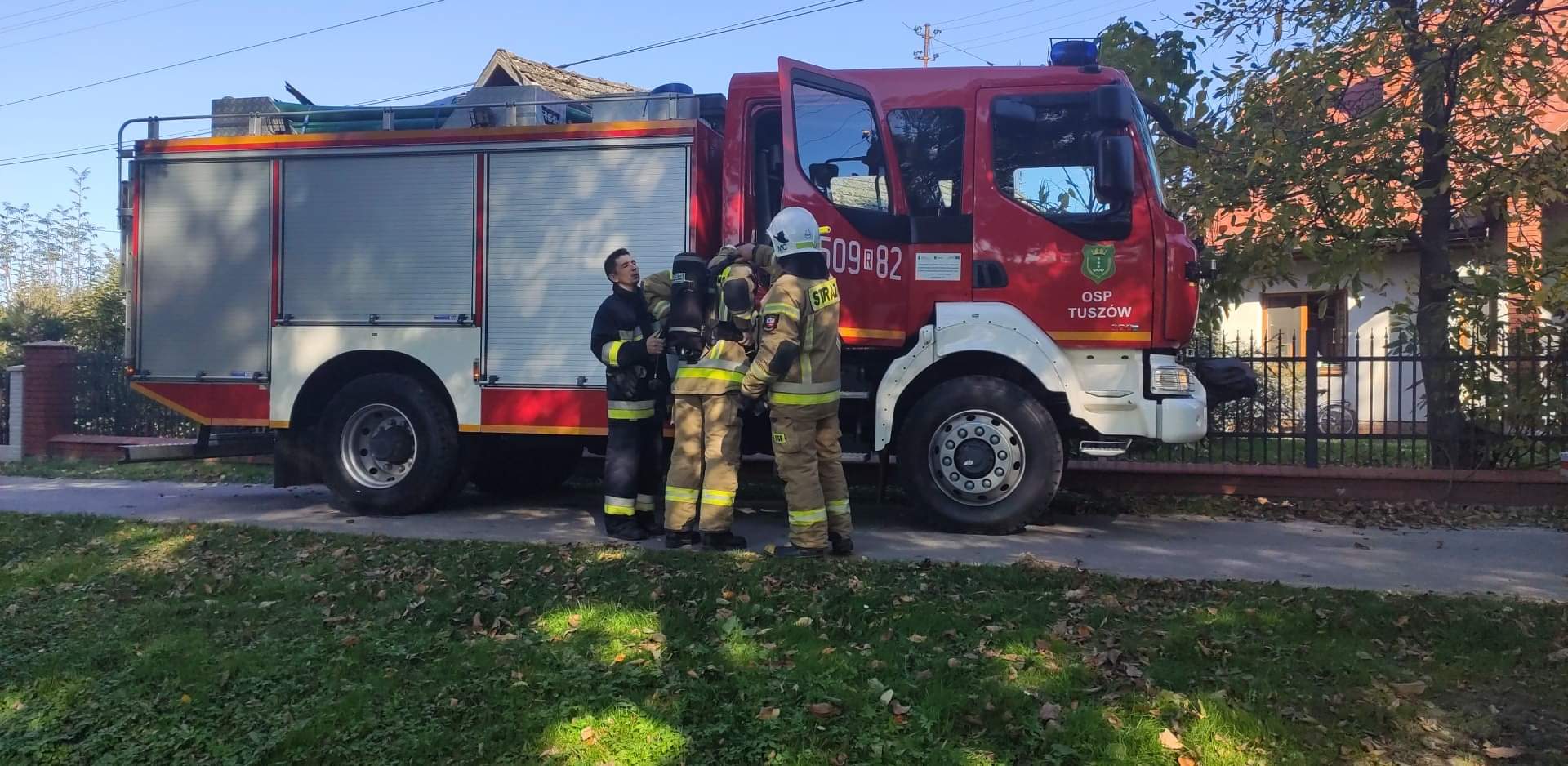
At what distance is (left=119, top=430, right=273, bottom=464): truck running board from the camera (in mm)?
7770

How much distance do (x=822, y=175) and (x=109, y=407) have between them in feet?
35.1

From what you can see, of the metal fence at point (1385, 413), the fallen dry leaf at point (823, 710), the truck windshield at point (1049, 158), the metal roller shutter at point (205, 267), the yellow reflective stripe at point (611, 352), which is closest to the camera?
the fallen dry leaf at point (823, 710)

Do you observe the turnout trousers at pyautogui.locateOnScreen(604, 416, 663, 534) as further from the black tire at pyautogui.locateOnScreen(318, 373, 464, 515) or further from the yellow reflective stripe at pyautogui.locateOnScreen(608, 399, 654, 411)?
the black tire at pyautogui.locateOnScreen(318, 373, 464, 515)

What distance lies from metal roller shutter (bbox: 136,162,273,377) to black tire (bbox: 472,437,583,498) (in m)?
1.77

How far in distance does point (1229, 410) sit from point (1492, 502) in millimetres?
1925

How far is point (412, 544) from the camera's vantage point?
241 inches

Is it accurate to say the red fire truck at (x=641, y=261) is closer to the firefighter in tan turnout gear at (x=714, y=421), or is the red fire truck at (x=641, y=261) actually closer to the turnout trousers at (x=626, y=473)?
the turnout trousers at (x=626, y=473)

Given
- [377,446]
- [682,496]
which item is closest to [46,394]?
[377,446]

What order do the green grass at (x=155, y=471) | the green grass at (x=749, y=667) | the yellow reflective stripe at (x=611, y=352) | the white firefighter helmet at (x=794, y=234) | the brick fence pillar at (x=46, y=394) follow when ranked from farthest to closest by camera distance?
the brick fence pillar at (x=46, y=394)
the green grass at (x=155, y=471)
the yellow reflective stripe at (x=611, y=352)
the white firefighter helmet at (x=794, y=234)
the green grass at (x=749, y=667)

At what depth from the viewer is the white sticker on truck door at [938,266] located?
6.76 metres

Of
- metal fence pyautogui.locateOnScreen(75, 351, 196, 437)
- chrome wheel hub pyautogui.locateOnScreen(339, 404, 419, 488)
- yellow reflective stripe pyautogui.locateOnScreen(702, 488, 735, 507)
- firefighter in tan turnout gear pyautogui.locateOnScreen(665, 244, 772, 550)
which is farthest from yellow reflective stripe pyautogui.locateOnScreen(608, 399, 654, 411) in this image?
metal fence pyautogui.locateOnScreen(75, 351, 196, 437)

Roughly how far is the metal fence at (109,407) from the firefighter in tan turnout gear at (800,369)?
34.0ft

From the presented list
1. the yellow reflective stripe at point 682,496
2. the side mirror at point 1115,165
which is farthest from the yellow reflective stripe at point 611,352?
the side mirror at point 1115,165

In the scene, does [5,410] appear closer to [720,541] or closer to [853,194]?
[720,541]
